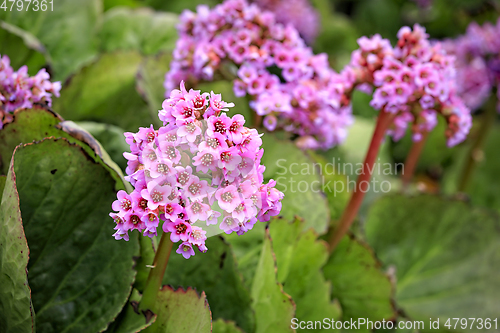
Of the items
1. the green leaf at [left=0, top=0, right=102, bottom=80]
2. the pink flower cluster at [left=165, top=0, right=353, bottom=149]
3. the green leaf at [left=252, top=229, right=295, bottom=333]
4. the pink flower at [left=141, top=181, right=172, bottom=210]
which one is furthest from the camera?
the green leaf at [left=0, top=0, right=102, bottom=80]

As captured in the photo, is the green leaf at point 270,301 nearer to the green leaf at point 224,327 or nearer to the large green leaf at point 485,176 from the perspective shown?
the green leaf at point 224,327

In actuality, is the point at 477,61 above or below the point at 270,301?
above

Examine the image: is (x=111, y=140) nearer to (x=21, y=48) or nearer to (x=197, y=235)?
(x=21, y=48)

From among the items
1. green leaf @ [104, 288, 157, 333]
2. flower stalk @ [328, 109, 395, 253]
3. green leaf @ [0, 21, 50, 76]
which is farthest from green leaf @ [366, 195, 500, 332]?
green leaf @ [0, 21, 50, 76]

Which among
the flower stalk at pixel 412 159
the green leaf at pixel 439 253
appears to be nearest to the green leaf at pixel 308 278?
the green leaf at pixel 439 253

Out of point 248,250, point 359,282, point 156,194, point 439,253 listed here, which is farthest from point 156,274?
point 439,253

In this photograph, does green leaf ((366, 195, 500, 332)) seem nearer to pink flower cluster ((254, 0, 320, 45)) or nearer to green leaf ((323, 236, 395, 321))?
green leaf ((323, 236, 395, 321))
